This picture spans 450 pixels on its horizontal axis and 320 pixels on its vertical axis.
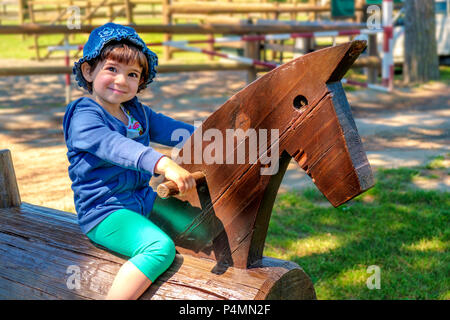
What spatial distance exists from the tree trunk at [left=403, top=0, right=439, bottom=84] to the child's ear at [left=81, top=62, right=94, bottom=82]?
915 cm

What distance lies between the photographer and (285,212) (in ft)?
13.9

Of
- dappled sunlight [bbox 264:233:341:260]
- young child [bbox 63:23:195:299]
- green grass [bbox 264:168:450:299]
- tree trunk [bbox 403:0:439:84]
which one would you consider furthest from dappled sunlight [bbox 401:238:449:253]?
tree trunk [bbox 403:0:439:84]

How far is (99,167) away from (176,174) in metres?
0.41

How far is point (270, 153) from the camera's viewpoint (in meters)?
1.78

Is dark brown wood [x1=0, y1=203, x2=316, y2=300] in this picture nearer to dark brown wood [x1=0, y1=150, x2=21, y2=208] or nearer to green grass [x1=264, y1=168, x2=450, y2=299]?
dark brown wood [x1=0, y1=150, x2=21, y2=208]

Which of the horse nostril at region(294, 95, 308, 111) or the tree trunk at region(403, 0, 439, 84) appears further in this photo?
the tree trunk at region(403, 0, 439, 84)

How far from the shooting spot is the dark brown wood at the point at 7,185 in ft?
8.58

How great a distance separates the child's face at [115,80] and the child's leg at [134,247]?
413 millimetres

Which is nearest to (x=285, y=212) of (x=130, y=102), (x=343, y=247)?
(x=343, y=247)

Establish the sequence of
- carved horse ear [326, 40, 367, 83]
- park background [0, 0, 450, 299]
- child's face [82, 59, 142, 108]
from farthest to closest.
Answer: park background [0, 0, 450, 299] → child's face [82, 59, 142, 108] → carved horse ear [326, 40, 367, 83]

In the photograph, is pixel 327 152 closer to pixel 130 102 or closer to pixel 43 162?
pixel 130 102

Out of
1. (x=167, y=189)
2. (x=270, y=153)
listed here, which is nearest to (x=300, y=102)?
(x=270, y=153)

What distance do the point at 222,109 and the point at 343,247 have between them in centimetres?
209

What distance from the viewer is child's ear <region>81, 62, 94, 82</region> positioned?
6.92ft
